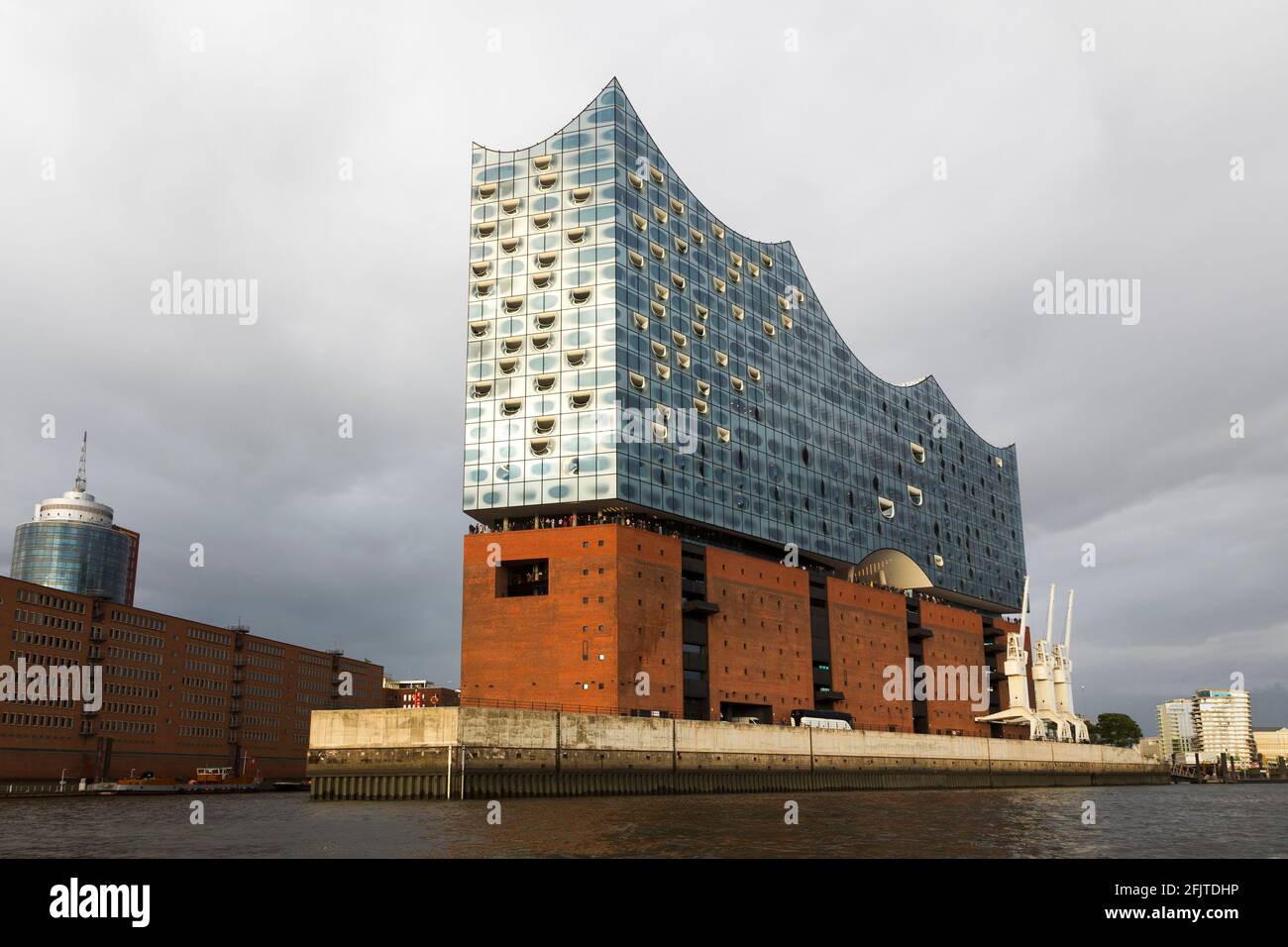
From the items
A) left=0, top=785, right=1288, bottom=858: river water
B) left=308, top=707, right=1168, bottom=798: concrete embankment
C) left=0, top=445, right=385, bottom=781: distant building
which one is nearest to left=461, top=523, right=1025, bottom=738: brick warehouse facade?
left=308, top=707, right=1168, bottom=798: concrete embankment

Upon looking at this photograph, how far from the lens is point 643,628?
88188 millimetres

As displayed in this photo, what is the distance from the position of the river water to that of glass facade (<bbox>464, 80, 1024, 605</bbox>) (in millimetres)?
32047

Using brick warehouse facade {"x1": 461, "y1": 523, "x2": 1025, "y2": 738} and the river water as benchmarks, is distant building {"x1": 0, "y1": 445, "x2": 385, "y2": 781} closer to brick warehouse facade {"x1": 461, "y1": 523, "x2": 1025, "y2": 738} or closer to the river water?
the river water

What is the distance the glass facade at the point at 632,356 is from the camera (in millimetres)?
93688

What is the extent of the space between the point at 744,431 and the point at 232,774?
9136cm

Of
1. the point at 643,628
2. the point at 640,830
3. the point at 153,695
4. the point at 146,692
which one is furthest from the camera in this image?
the point at 153,695

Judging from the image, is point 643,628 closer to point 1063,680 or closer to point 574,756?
point 574,756

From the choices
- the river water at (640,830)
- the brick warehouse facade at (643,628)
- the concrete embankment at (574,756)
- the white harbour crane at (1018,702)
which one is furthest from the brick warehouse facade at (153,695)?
the white harbour crane at (1018,702)

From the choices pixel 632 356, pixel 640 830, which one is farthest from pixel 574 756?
pixel 632 356

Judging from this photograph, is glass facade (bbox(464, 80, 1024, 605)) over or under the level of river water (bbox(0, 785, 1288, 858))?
over

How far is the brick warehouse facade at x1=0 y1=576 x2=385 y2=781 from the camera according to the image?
11431 centimetres

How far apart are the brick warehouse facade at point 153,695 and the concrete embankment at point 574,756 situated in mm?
60866

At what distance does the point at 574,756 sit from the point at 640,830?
103ft
